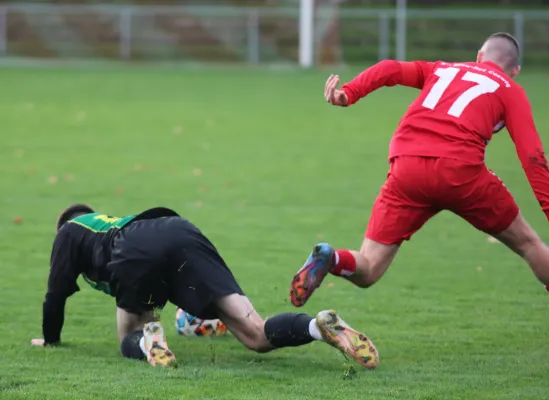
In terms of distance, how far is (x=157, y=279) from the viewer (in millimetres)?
6145

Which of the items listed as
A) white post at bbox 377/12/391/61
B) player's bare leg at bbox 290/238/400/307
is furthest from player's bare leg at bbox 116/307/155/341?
white post at bbox 377/12/391/61

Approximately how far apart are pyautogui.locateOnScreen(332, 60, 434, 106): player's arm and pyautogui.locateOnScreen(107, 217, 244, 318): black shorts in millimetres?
1222

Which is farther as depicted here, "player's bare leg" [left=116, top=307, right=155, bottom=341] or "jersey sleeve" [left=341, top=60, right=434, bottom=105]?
"player's bare leg" [left=116, top=307, right=155, bottom=341]

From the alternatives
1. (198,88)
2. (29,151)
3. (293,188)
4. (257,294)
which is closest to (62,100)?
(198,88)

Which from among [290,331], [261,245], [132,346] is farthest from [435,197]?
[261,245]

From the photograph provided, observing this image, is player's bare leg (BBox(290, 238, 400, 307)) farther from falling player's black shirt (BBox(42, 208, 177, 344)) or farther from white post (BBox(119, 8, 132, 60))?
white post (BBox(119, 8, 132, 60))

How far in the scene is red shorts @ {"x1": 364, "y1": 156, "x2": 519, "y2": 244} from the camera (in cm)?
616

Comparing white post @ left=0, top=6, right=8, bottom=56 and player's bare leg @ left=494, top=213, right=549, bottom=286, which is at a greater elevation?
player's bare leg @ left=494, top=213, right=549, bottom=286

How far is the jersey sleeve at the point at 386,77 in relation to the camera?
20.7 ft

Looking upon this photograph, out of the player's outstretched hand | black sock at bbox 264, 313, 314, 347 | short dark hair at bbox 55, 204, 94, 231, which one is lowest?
black sock at bbox 264, 313, 314, 347

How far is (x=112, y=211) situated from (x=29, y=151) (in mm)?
5111

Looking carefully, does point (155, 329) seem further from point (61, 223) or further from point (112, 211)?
point (112, 211)

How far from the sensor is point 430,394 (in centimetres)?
553

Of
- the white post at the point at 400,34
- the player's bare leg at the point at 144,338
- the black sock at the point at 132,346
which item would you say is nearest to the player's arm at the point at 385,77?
the player's bare leg at the point at 144,338
